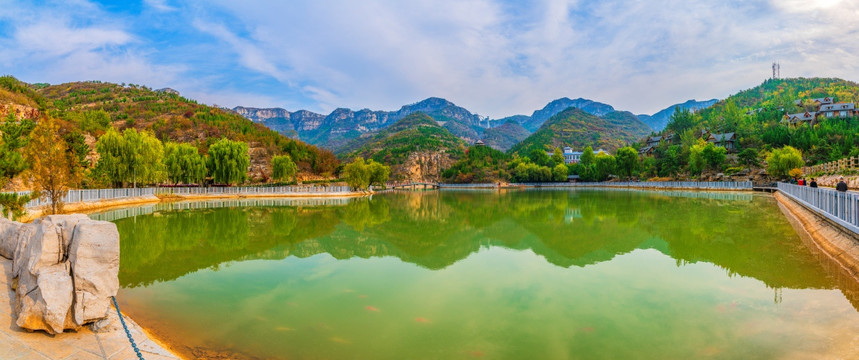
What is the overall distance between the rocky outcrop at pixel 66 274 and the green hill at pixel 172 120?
239 ft

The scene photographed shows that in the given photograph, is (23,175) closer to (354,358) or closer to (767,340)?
(354,358)

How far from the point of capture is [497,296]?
30.3 feet

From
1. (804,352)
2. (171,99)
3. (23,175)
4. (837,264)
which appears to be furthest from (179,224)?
(171,99)

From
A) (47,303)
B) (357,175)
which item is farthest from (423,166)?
(47,303)

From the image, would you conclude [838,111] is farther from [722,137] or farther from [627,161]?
[627,161]

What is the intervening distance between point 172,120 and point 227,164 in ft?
148

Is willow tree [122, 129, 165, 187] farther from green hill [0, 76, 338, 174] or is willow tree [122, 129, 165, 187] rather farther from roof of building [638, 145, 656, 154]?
roof of building [638, 145, 656, 154]

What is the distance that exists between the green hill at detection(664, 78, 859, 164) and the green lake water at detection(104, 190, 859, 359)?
60.1 metres

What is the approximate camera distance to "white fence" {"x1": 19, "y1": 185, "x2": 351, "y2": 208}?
29.7 meters

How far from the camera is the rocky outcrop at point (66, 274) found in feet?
17.0

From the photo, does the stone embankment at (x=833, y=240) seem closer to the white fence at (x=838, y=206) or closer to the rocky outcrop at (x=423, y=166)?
the white fence at (x=838, y=206)

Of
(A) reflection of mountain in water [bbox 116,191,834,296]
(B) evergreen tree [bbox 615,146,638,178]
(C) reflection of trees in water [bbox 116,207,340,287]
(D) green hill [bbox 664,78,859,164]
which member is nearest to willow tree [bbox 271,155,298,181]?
(C) reflection of trees in water [bbox 116,207,340,287]

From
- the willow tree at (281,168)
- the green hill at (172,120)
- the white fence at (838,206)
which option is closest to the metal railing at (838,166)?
the white fence at (838,206)

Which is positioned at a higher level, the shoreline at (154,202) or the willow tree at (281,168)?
the willow tree at (281,168)
